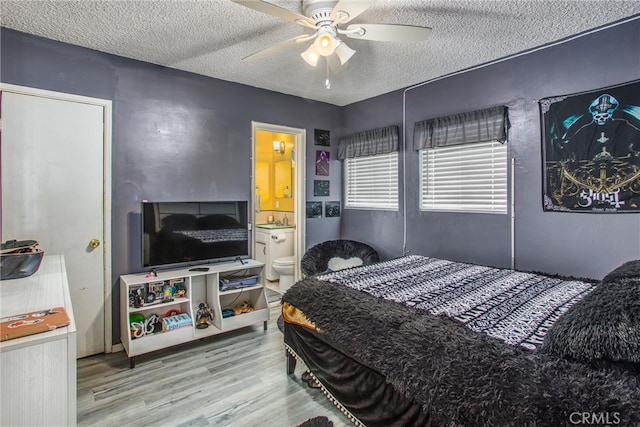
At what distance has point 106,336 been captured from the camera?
2.89 meters

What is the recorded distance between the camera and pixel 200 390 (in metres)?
2.34

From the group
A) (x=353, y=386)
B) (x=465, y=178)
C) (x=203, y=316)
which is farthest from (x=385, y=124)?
(x=353, y=386)

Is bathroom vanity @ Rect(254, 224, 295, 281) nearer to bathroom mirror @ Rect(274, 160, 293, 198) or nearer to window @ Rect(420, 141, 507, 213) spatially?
bathroom mirror @ Rect(274, 160, 293, 198)

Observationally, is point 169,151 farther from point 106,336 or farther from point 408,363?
point 408,363

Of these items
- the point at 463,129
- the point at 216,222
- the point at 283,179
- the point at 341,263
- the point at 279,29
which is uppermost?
the point at 279,29

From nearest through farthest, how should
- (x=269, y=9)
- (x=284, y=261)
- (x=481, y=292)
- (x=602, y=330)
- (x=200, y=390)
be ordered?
1. (x=602, y=330)
2. (x=269, y=9)
3. (x=481, y=292)
4. (x=200, y=390)
5. (x=284, y=261)

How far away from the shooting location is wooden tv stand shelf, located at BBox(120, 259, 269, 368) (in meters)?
2.73

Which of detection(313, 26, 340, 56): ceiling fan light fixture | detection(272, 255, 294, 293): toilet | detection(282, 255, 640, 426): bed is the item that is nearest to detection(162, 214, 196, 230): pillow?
detection(282, 255, 640, 426): bed

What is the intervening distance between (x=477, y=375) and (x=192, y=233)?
103 inches

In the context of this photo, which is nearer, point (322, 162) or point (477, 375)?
point (477, 375)

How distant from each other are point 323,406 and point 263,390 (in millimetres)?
455

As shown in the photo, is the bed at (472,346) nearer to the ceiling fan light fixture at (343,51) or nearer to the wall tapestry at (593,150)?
the wall tapestry at (593,150)

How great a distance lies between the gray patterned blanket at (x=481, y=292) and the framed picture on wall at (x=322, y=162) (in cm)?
190

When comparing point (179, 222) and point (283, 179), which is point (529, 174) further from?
point (283, 179)
